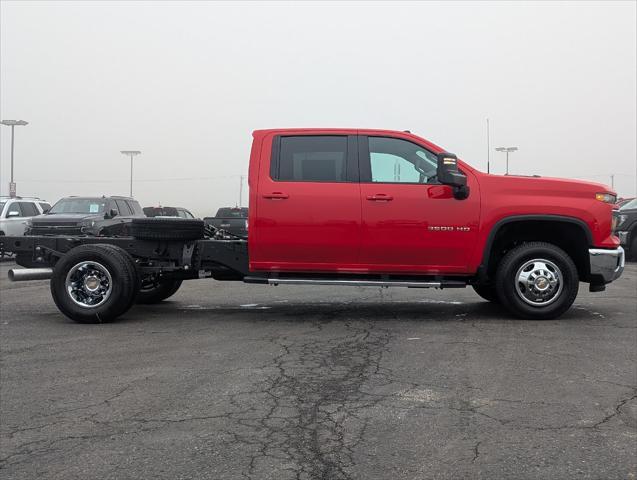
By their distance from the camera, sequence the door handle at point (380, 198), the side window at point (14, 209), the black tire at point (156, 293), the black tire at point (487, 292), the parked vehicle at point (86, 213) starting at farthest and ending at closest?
the side window at point (14, 209), the parked vehicle at point (86, 213), the black tire at point (156, 293), the black tire at point (487, 292), the door handle at point (380, 198)

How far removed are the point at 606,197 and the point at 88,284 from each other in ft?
20.4

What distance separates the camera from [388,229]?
7.57 metres

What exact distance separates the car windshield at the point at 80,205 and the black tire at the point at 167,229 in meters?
9.43

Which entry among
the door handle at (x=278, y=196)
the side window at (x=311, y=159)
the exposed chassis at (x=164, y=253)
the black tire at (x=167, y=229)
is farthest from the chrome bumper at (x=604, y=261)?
the black tire at (x=167, y=229)

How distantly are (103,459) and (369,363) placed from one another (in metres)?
2.65

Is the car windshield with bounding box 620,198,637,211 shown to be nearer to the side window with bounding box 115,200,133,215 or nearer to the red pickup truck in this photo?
the red pickup truck

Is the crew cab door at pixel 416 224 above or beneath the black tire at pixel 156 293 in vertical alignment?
above

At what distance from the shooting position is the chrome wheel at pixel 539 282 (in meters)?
7.69

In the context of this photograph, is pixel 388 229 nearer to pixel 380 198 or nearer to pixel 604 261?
pixel 380 198

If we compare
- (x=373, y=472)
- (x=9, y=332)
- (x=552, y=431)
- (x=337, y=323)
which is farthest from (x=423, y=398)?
(x=9, y=332)

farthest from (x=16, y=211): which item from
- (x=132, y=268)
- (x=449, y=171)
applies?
(x=449, y=171)

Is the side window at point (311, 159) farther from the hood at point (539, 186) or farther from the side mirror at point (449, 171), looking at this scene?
the hood at point (539, 186)

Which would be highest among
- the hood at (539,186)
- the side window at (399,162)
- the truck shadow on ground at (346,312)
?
the side window at (399,162)

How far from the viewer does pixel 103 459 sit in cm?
360
